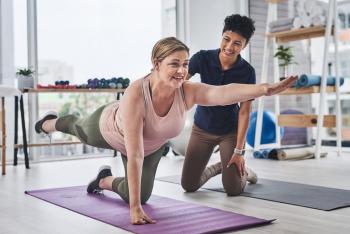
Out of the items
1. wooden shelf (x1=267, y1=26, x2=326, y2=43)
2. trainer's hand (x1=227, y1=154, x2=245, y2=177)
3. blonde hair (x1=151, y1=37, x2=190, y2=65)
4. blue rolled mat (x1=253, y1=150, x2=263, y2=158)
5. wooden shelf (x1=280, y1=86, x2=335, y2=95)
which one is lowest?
blue rolled mat (x1=253, y1=150, x2=263, y2=158)

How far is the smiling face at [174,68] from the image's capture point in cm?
214

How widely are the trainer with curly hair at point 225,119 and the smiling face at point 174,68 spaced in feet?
2.16

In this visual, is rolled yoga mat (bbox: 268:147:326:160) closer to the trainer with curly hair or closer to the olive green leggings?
the trainer with curly hair

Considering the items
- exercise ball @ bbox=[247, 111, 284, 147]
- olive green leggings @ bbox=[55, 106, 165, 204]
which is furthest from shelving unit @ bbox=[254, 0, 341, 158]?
olive green leggings @ bbox=[55, 106, 165, 204]

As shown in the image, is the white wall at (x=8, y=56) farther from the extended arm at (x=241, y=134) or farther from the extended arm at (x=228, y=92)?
the extended arm at (x=228, y=92)

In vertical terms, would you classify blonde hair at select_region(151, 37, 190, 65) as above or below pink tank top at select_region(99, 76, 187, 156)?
above

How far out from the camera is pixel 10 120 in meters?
4.82

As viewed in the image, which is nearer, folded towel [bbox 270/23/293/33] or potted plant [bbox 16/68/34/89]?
potted plant [bbox 16/68/34/89]

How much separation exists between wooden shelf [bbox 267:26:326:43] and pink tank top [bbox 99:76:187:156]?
9.71 ft

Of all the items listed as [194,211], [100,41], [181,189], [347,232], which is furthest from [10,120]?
[347,232]

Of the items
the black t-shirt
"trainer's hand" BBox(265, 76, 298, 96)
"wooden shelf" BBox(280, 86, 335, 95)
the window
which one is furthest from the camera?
the window

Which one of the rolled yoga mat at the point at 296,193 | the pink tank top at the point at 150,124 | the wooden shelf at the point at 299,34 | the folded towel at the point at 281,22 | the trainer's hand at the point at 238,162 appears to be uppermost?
the folded towel at the point at 281,22

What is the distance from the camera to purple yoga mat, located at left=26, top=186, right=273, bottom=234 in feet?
6.91

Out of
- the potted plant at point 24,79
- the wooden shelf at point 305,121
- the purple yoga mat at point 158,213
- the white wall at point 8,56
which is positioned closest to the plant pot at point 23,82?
the potted plant at point 24,79
